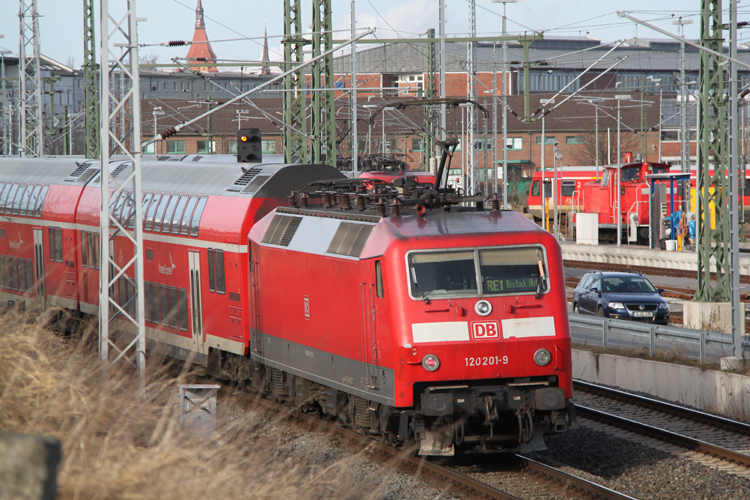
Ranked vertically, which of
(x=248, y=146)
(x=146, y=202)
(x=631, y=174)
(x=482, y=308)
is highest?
(x=248, y=146)

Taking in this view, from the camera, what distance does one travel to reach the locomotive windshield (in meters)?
10.6

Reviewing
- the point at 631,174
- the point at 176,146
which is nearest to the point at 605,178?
the point at 631,174

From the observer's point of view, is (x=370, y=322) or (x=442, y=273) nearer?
(x=442, y=273)

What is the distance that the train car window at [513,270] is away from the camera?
1068 centimetres

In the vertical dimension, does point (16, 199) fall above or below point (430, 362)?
above

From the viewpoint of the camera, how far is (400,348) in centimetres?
1033

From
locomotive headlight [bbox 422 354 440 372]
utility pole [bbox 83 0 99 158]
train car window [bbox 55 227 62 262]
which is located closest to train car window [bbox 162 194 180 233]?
train car window [bbox 55 227 62 262]

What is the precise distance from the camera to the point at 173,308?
17750 millimetres

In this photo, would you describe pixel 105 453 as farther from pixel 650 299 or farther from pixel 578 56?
pixel 578 56

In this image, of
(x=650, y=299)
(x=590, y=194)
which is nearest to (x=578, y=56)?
(x=590, y=194)

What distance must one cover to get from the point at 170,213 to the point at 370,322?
8332 millimetres

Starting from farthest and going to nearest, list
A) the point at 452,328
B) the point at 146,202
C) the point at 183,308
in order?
the point at 146,202 → the point at 183,308 → the point at 452,328

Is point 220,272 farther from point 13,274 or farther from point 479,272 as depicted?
point 13,274

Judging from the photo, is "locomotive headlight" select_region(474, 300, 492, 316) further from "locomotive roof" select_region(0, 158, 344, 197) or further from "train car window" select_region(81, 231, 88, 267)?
"train car window" select_region(81, 231, 88, 267)
